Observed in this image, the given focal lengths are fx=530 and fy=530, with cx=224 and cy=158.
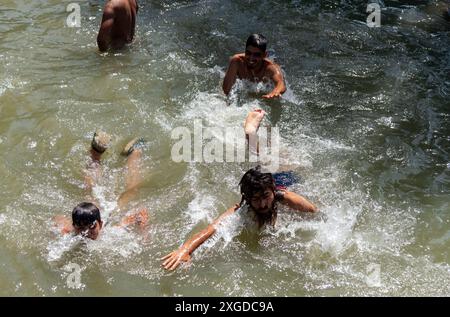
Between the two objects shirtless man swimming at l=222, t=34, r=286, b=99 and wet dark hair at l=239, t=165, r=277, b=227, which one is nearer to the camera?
wet dark hair at l=239, t=165, r=277, b=227

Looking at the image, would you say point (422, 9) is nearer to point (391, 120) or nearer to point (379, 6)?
point (379, 6)

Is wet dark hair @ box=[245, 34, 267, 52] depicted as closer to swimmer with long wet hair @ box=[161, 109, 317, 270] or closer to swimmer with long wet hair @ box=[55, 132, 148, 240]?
swimmer with long wet hair @ box=[55, 132, 148, 240]

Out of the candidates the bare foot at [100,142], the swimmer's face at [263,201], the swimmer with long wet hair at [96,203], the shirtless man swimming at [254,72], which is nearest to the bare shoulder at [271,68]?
the shirtless man swimming at [254,72]

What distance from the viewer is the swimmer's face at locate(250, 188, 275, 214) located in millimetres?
4071

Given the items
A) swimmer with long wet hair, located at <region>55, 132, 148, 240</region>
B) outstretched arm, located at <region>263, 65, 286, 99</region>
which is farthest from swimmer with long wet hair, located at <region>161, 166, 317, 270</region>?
outstretched arm, located at <region>263, 65, 286, 99</region>

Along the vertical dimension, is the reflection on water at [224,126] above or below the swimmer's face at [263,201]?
below

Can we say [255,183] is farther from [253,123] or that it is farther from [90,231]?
[90,231]

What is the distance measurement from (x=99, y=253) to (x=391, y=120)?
139 inches

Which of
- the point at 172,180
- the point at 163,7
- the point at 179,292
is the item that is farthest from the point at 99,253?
the point at 163,7

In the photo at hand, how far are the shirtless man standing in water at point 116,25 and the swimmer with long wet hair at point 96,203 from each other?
7.29 ft

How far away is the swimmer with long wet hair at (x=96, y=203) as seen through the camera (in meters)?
4.19

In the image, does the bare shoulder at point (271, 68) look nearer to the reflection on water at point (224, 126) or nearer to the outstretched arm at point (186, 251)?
the reflection on water at point (224, 126)

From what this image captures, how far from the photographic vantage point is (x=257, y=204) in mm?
4141

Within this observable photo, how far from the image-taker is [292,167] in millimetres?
5117
